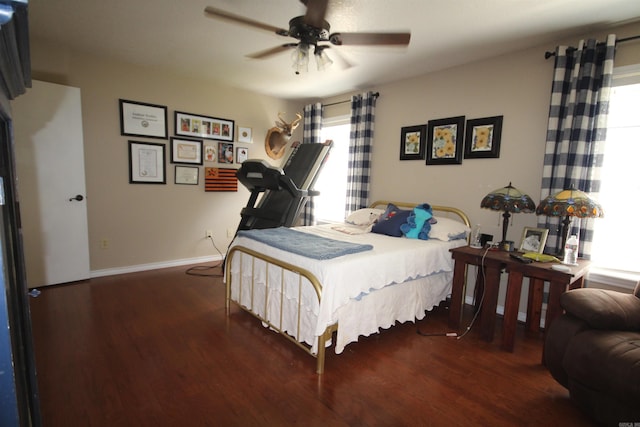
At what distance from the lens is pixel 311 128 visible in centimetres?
467

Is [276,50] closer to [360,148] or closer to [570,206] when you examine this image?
[360,148]

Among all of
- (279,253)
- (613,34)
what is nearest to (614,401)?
(279,253)

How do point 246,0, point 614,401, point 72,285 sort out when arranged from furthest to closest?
point 72,285, point 246,0, point 614,401

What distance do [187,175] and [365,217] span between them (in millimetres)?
2433

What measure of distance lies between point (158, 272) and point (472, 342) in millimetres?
3523

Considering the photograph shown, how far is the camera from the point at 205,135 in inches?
160

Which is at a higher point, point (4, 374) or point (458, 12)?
point (458, 12)

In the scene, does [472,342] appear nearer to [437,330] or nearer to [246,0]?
[437,330]

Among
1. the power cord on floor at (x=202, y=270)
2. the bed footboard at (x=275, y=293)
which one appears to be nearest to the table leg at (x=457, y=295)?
the bed footboard at (x=275, y=293)

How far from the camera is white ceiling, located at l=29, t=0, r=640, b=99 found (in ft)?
6.92

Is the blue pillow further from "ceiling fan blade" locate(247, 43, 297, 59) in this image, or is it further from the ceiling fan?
"ceiling fan blade" locate(247, 43, 297, 59)

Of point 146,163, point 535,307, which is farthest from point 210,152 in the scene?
point 535,307

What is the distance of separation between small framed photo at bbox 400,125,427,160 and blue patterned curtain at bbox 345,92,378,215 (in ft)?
1.51

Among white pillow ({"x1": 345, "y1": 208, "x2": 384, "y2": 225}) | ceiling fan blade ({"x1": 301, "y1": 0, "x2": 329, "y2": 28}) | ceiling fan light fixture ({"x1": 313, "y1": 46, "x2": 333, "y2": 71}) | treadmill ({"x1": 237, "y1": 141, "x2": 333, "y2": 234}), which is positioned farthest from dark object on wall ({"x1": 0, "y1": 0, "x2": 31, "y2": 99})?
white pillow ({"x1": 345, "y1": 208, "x2": 384, "y2": 225})
